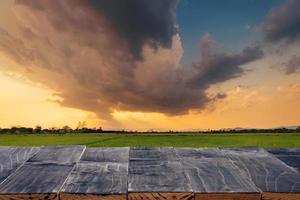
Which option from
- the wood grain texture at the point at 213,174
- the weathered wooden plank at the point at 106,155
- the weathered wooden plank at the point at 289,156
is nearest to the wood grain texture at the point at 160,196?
the wood grain texture at the point at 213,174

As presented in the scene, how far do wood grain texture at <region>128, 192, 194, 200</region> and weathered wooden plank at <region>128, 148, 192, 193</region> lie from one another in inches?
1.4

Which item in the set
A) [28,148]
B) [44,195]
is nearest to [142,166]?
[44,195]

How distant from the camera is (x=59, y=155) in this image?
4.99m

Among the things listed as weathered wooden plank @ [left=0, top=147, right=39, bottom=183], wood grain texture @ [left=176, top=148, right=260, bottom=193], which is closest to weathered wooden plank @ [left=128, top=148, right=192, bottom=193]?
wood grain texture @ [left=176, top=148, right=260, bottom=193]

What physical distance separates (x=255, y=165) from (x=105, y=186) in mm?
1862

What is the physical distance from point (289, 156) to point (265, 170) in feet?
2.79

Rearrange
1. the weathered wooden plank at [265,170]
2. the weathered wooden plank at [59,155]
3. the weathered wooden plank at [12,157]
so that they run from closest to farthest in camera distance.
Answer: the weathered wooden plank at [265,170] → the weathered wooden plank at [12,157] → the weathered wooden plank at [59,155]

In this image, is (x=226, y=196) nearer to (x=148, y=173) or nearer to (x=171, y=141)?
(x=148, y=173)

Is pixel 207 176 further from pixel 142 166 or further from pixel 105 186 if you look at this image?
pixel 105 186

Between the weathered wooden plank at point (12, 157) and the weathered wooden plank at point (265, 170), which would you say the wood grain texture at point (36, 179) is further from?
the weathered wooden plank at point (265, 170)

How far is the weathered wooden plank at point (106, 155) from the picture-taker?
479 centimetres

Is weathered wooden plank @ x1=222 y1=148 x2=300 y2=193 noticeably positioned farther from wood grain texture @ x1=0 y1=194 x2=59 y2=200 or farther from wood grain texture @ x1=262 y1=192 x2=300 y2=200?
wood grain texture @ x1=0 y1=194 x2=59 y2=200

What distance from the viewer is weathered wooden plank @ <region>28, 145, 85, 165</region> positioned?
4719 millimetres

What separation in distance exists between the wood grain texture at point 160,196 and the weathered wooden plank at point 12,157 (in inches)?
56.7
